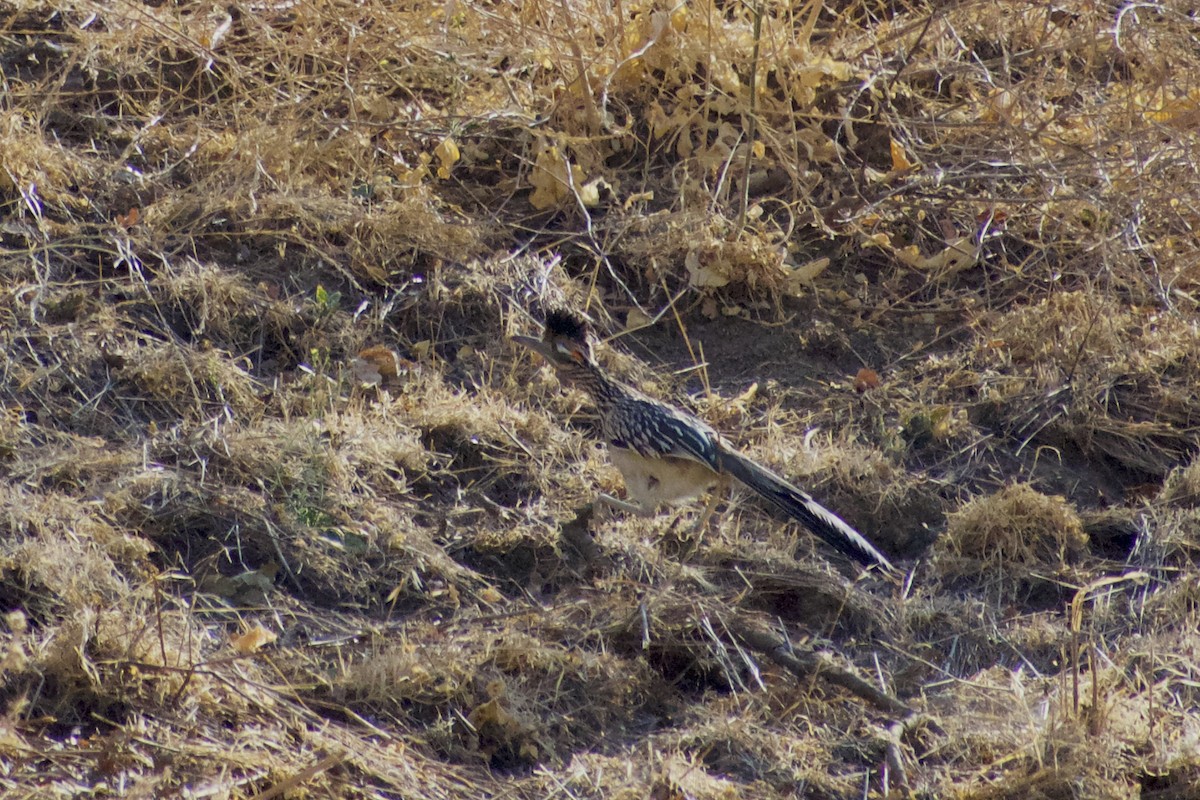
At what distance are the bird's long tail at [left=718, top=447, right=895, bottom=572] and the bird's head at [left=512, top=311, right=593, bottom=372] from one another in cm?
78

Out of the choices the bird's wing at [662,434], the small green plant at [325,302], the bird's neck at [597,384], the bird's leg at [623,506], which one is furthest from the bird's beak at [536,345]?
the small green plant at [325,302]

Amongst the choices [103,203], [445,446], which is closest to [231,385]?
[445,446]

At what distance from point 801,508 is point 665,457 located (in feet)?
1.82

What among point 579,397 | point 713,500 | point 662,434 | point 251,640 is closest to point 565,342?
point 579,397

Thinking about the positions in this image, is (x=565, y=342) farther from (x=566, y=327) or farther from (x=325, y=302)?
(x=325, y=302)

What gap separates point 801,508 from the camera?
5.45 meters

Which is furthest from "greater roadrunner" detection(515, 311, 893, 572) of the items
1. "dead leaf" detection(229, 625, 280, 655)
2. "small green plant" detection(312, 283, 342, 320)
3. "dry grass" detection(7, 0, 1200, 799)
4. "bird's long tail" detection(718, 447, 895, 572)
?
"dead leaf" detection(229, 625, 280, 655)

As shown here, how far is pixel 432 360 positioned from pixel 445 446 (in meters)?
0.59

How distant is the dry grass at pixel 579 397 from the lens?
4.76 metres

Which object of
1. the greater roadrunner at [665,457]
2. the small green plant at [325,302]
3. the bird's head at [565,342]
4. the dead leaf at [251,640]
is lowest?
the dead leaf at [251,640]

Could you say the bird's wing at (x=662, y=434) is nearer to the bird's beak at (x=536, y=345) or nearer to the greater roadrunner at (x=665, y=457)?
the greater roadrunner at (x=665, y=457)

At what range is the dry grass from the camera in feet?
15.6

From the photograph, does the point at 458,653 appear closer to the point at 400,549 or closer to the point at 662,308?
the point at 400,549

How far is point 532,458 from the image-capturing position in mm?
6121
